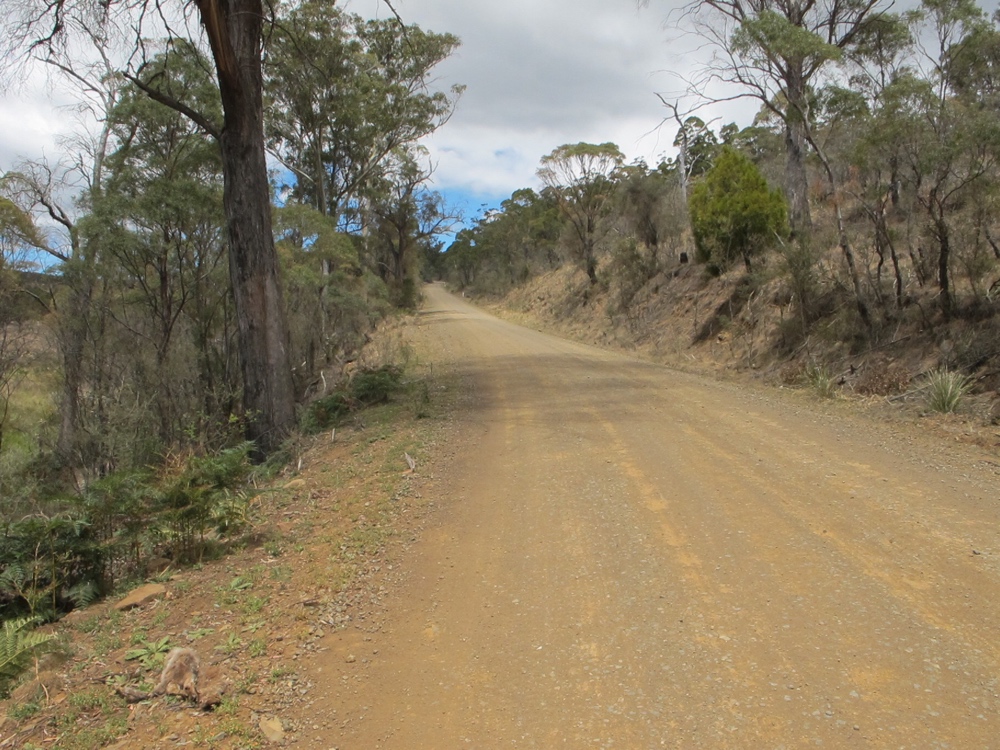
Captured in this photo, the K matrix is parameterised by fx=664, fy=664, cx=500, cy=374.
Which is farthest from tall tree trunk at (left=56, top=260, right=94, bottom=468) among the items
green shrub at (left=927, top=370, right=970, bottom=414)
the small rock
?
green shrub at (left=927, top=370, right=970, bottom=414)

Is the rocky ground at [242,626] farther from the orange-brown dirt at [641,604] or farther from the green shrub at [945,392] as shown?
the green shrub at [945,392]

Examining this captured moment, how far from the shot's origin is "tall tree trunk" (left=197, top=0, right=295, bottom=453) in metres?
9.52

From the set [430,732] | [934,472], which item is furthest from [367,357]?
[430,732]

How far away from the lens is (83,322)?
1906 cm

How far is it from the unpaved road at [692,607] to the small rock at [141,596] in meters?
1.71

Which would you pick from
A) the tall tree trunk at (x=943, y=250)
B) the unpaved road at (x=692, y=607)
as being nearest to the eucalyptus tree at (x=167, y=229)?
the unpaved road at (x=692, y=607)

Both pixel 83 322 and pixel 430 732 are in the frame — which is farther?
pixel 83 322

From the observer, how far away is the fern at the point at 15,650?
373 cm

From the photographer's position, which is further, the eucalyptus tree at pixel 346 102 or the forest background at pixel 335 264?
the eucalyptus tree at pixel 346 102

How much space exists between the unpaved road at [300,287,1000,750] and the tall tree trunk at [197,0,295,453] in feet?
12.9

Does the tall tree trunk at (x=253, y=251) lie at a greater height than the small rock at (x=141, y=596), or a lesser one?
greater

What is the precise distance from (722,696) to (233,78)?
9488 millimetres

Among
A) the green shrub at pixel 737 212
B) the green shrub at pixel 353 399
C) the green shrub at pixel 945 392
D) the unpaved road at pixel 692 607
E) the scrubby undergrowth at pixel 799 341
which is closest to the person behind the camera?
the unpaved road at pixel 692 607

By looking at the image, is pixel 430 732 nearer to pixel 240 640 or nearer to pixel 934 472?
pixel 240 640
